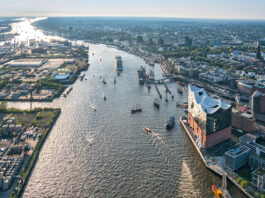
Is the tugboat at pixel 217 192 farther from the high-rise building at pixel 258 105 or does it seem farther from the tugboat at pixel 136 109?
the tugboat at pixel 136 109

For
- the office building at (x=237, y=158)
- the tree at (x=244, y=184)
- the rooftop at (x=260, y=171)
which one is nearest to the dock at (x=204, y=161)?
the office building at (x=237, y=158)

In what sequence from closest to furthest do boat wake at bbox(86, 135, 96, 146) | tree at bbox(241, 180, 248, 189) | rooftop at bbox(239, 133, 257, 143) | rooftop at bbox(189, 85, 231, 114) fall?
tree at bbox(241, 180, 248, 189) → rooftop at bbox(239, 133, 257, 143) → rooftop at bbox(189, 85, 231, 114) → boat wake at bbox(86, 135, 96, 146)

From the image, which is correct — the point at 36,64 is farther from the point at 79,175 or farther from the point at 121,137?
the point at 79,175

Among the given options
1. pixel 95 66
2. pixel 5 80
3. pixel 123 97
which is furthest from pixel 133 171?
pixel 95 66

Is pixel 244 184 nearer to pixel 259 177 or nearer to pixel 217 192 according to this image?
pixel 259 177

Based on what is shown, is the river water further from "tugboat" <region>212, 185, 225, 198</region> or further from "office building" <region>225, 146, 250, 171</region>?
"office building" <region>225, 146, 250, 171</region>

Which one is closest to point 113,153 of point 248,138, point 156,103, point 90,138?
point 90,138

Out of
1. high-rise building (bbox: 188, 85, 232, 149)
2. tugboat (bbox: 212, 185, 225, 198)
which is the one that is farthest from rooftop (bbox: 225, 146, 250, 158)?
tugboat (bbox: 212, 185, 225, 198)
